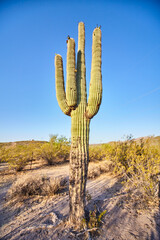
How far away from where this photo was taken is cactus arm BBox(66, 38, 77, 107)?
2.98m

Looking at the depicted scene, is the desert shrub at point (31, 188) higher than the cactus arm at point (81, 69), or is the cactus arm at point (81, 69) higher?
the cactus arm at point (81, 69)

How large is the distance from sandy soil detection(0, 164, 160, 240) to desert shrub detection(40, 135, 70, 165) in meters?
5.44

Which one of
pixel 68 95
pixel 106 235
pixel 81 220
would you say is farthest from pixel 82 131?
pixel 106 235

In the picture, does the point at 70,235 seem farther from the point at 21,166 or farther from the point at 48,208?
the point at 21,166

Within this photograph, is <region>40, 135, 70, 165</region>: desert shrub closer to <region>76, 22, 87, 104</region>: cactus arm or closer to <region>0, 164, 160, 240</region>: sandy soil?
<region>0, 164, 160, 240</region>: sandy soil

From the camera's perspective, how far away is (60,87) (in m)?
3.31

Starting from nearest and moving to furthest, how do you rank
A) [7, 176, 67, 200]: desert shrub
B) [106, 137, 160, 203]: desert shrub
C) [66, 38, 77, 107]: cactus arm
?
1. [66, 38, 77, 107]: cactus arm
2. [106, 137, 160, 203]: desert shrub
3. [7, 176, 67, 200]: desert shrub

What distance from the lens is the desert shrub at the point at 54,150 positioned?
965cm

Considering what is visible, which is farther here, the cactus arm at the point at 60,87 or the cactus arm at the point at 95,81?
the cactus arm at the point at 60,87

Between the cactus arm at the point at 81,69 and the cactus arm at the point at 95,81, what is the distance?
21 centimetres

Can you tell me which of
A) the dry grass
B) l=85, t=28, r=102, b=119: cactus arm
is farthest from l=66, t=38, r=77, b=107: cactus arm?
the dry grass

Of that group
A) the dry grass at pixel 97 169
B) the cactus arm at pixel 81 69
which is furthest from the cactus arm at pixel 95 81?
the dry grass at pixel 97 169

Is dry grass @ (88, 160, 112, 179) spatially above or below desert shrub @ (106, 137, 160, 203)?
below

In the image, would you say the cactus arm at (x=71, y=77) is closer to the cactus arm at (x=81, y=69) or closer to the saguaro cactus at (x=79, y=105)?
the saguaro cactus at (x=79, y=105)
